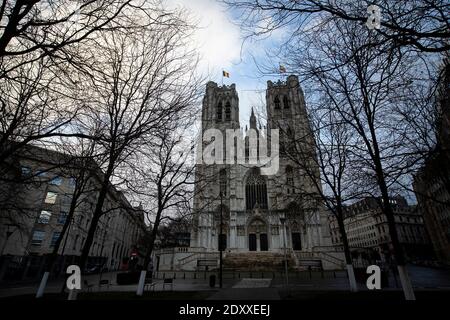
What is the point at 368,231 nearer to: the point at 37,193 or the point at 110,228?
the point at 110,228

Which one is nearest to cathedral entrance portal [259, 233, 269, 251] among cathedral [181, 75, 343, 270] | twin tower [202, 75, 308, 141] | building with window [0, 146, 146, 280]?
cathedral [181, 75, 343, 270]

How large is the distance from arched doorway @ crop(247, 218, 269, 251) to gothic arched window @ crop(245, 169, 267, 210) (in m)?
3.66

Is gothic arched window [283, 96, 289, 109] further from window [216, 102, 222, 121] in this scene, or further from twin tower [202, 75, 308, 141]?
window [216, 102, 222, 121]

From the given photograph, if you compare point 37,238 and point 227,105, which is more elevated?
point 227,105

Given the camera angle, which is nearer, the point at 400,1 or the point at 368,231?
the point at 400,1

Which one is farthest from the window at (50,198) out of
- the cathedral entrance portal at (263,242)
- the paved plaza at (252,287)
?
the cathedral entrance portal at (263,242)

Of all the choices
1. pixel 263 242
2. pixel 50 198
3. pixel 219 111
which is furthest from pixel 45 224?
pixel 219 111

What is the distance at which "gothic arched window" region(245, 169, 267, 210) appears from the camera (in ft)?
152

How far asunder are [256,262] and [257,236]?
34.5 ft

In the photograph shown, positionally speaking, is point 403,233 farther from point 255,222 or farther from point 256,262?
point 256,262

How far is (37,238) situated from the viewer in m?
28.4
